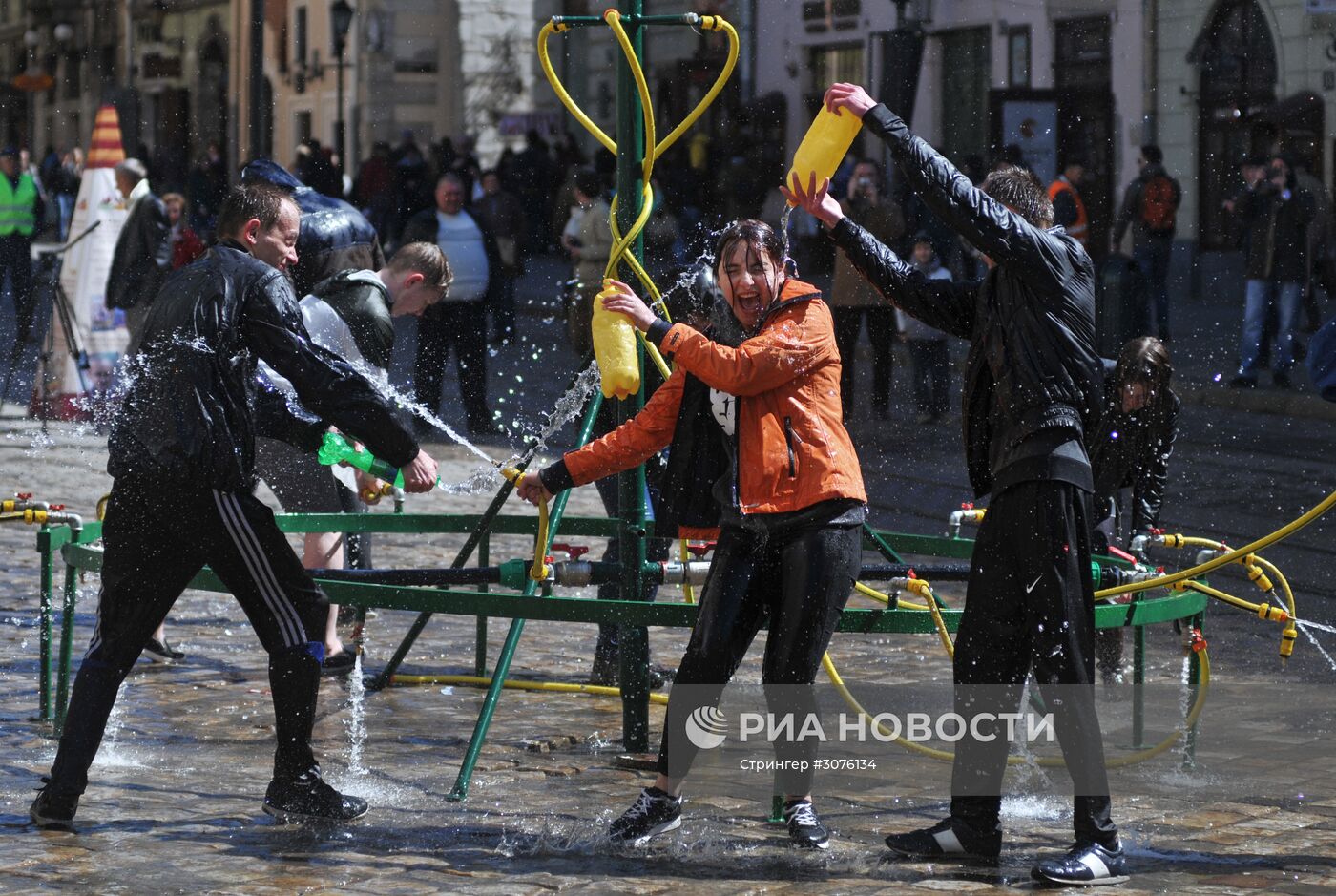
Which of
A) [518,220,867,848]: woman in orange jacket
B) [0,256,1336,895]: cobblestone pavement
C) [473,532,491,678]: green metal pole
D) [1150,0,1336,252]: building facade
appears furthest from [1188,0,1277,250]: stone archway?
[518,220,867,848]: woman in orange jacket

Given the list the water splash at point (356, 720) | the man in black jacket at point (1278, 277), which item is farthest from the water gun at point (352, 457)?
the man in black jacket at point (1278, 277)

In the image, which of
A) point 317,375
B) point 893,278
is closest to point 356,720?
point 317,375

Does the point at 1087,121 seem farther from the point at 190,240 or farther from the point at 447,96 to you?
the point at 447,96

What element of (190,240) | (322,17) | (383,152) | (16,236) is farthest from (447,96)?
(190,240)

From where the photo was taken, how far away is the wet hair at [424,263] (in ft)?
26.9

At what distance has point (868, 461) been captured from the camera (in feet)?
48.5

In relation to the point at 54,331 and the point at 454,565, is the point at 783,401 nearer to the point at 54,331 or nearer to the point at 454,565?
the point at 454,565

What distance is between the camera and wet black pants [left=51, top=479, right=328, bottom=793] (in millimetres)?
5773

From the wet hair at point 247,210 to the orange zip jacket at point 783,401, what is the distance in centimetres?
125

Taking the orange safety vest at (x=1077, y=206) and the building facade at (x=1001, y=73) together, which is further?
the building facade at (x=1001, y=73)

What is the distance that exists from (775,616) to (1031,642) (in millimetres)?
681

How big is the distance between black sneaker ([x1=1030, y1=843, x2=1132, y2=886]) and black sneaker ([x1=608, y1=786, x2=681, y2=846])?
3.13 feet

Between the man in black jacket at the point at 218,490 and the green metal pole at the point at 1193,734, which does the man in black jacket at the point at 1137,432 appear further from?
the man in black jacket at the point at 218,490

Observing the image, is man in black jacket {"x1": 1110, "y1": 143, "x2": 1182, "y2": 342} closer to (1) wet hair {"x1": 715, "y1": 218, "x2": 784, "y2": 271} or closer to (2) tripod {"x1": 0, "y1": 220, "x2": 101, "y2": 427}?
(2) tripod {"x1": 0, "y1": 220, "x2": 101, "y2": 427}
